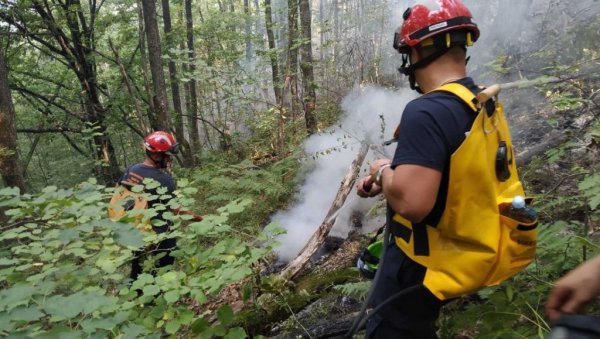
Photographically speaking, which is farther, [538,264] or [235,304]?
[235,304]

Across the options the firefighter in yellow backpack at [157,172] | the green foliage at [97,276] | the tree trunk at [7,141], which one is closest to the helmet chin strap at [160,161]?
the firefighter in yellow backpack at [157,172]

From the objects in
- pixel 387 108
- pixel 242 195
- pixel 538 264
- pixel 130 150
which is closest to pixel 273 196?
pixel 242 195

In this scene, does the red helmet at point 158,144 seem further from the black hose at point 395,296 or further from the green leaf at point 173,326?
the black hose at point 395,296

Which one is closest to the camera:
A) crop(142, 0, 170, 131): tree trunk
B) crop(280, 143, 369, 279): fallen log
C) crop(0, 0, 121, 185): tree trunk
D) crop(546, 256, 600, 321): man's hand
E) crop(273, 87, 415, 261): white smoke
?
crop(546, 256, 600, 321): man's hand

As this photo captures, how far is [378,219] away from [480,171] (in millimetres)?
5113

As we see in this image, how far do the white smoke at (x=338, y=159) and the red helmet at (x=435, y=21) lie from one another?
145 inches

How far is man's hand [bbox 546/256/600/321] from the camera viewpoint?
47.3 inches

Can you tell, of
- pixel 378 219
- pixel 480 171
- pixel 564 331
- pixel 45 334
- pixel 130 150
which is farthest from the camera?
pixel 130 150

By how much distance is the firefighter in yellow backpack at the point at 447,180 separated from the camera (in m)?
1.73

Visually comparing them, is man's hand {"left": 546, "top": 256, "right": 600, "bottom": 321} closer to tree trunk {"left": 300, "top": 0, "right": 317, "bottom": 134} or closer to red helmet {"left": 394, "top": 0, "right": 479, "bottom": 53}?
red helmet {"left": 394, "top": 0, "right": 479, "bottom": 53}

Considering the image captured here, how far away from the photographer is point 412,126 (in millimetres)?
1783

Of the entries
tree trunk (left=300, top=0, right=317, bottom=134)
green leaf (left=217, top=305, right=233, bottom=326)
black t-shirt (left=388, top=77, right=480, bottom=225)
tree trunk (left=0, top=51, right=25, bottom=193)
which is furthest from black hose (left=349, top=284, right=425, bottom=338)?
tree trunk (left=300, top=0, right=317, bottom=134)

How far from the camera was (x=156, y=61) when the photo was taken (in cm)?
931

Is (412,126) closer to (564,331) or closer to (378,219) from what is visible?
(564,331)
